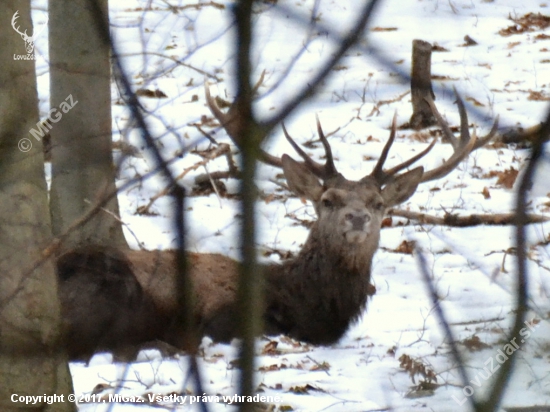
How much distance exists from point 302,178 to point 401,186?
0.77 metres

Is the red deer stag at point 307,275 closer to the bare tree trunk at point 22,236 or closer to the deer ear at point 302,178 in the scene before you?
the deer ear at point 302,178

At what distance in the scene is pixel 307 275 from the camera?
6.42 meters

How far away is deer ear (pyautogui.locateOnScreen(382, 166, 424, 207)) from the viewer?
6.80m

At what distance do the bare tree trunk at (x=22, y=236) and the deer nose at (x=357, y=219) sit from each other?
3232mm

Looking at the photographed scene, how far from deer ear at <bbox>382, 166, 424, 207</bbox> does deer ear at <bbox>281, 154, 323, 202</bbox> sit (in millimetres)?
520

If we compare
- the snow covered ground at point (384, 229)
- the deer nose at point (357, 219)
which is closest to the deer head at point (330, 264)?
the deer nose at point (357, 219)

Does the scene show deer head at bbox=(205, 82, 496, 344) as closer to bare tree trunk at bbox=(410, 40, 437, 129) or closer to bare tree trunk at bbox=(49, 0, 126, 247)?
bare tree trunk at bbox=(49, 0, 126, 247)

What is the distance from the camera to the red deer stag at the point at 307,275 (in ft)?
19.4

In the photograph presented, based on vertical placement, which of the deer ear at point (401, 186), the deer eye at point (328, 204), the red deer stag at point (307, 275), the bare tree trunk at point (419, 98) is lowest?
the red deer stag at point (307, 275)

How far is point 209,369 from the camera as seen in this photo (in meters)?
5.10

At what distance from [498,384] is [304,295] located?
4.92 meters

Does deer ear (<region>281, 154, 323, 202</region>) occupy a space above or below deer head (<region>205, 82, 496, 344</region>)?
above

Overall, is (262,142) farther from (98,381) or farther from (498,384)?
(98,381)

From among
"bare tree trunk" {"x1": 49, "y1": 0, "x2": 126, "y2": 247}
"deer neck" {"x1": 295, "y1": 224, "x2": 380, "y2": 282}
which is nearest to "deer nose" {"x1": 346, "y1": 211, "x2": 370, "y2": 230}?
"deer neck" {"x1": 295, "y1": 224, "x2": 380, "y2": 282}
